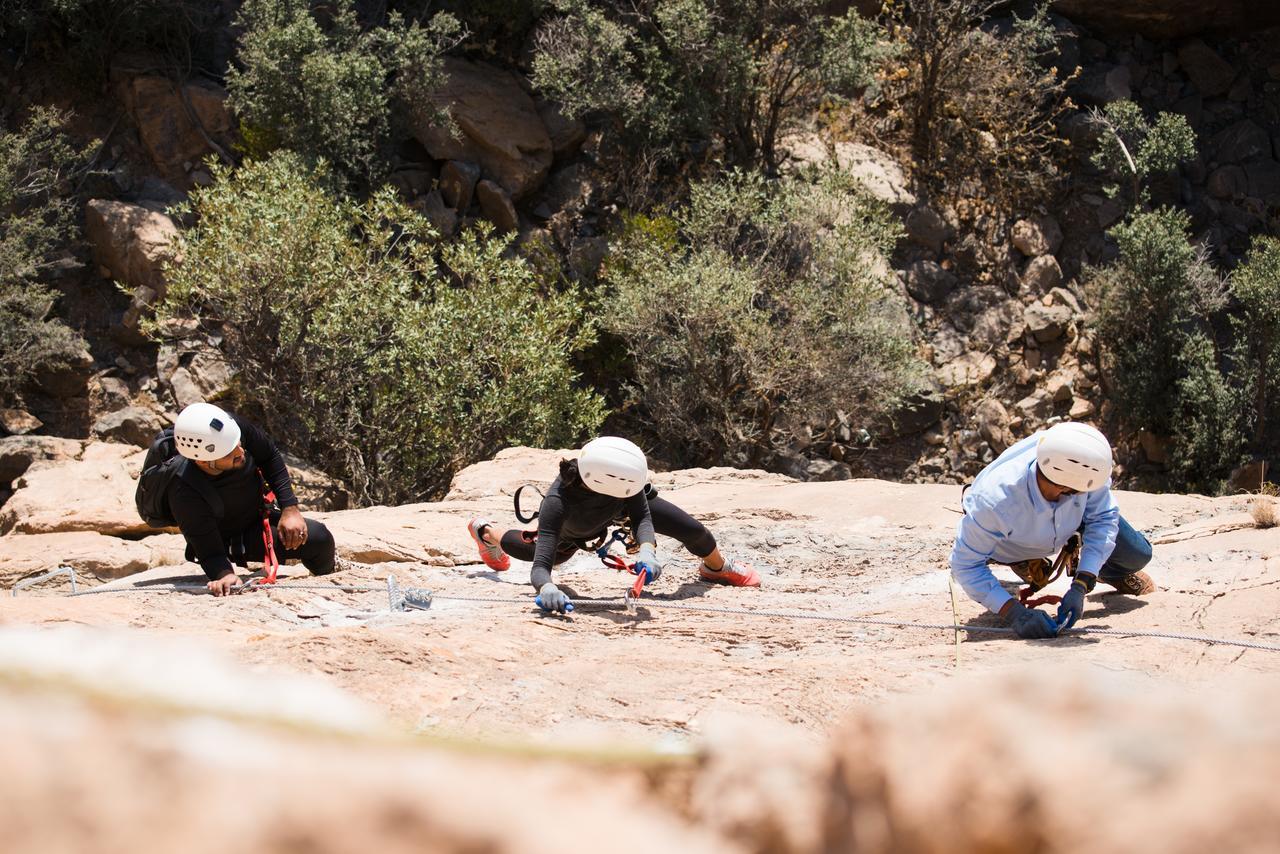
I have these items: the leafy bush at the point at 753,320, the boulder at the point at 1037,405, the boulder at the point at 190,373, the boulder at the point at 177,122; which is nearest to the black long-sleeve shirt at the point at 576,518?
the leafy bush at the point at 753,320

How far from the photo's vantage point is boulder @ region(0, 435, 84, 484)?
13.1 metres

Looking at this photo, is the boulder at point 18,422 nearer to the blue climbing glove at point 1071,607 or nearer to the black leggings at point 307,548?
the black leggings at point 307,548

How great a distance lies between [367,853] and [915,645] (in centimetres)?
440

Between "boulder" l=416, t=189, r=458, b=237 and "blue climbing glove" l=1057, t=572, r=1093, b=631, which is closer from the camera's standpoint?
"blue climbing glove" l=1057, t=572, r=1093, b=631

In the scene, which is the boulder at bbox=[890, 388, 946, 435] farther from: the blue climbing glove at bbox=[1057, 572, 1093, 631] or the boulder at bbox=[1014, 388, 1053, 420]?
the blue climbing glove at bbox=[1057, 572, 1093, 631]

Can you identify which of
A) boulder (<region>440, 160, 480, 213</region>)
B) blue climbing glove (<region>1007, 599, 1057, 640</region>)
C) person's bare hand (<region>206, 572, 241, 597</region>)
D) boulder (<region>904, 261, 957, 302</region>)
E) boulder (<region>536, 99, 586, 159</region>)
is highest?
boulder (<region>536, 99, 586, 159</region>)

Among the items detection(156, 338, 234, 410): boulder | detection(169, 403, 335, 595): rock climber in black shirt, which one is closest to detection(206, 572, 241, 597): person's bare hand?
detection(169, 403, 335, 595): rock climber in black shirt

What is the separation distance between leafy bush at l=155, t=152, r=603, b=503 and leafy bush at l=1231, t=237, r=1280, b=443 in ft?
31.9

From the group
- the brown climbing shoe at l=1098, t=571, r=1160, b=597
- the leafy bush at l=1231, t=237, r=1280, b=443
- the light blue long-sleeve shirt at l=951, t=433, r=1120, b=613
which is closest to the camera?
the light blue long-sleeve shirt at l=951, t=433, r=1120, b=613

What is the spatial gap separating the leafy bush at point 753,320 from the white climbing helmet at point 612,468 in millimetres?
8716

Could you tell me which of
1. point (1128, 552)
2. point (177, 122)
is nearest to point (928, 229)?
point (177, 122)

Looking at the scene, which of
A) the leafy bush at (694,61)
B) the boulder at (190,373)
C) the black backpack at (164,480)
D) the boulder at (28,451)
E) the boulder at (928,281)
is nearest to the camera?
the black backpack at (164,480)

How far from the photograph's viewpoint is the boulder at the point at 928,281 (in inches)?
705

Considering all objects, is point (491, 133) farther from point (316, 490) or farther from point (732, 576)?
point (732, 576)
